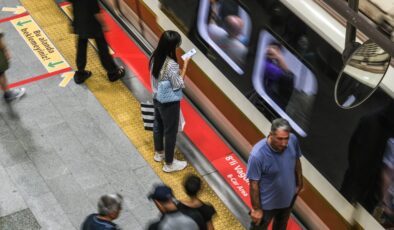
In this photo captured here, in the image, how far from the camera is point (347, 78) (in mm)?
3865

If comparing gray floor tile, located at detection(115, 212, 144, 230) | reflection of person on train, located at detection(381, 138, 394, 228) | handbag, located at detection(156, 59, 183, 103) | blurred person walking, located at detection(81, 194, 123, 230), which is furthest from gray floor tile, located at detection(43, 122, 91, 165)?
reflection of person on train, located at detection(381, 138, 394, 228)

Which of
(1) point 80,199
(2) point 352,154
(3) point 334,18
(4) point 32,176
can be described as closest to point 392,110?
(2) point 352,154

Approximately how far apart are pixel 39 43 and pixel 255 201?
4.73 m

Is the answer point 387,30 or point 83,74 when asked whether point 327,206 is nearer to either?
point 387,30

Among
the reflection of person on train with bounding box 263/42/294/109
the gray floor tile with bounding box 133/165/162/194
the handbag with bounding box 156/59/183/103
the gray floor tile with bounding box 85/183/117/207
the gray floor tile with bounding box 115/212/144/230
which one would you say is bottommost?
the gray floor tile with bounding box 85/183/117/207

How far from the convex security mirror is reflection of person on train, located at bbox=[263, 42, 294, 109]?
257cm

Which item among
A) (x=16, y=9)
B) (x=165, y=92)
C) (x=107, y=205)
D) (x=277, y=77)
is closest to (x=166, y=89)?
(x=165, y=92)

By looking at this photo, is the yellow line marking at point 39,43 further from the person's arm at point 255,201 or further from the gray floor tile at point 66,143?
the person's arm at point 255,201

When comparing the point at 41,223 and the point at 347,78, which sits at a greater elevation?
the point at 347,78

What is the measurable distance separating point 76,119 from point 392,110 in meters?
4.22

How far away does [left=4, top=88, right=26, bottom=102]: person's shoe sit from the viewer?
852 cm

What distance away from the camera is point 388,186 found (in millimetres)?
5602

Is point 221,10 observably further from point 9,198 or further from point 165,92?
point 9,198

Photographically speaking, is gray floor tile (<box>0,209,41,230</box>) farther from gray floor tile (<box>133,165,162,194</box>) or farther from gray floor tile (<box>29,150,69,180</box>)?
gray floor tile (<box>133,165,162,194</box>)
